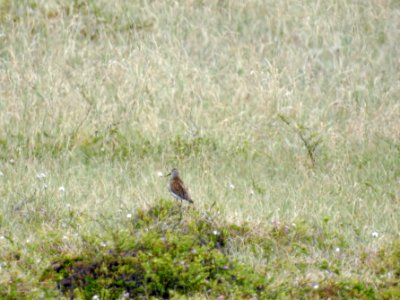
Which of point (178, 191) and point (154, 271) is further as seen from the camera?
point (178, 191)

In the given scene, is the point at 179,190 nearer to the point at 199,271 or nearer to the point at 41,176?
the point at 199,271

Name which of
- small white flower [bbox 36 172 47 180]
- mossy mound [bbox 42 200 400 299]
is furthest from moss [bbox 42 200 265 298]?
small white flower [bbox 36 172 47 180]

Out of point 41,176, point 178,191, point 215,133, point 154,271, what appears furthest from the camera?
point 215,133

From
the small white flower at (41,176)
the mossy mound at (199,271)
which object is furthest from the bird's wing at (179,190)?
the small white flower at (41,176)

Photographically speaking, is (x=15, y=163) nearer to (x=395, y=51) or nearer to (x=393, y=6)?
(x=395, y=51)

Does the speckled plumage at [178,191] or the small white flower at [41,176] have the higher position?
the speckled plumage at [178,191]

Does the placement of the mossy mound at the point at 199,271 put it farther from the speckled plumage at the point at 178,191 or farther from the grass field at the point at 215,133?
the speckled plumage at the point at 178,191

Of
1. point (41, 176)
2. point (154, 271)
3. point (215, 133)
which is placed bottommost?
point (215, 133)

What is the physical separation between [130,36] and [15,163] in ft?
12.2

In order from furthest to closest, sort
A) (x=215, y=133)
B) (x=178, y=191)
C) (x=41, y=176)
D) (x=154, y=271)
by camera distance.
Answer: (x=215, y=133), (x=41, y=176), (x=178, y=191), (x=154, y=271)

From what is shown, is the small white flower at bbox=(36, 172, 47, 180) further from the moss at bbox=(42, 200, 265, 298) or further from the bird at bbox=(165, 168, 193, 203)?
the moss at bbox=(42, 200, 265, 298)

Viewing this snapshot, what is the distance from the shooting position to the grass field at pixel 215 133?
7.15 metres

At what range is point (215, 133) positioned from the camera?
10453 millimetres

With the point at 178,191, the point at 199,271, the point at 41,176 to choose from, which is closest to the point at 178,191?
the point at 178,191
